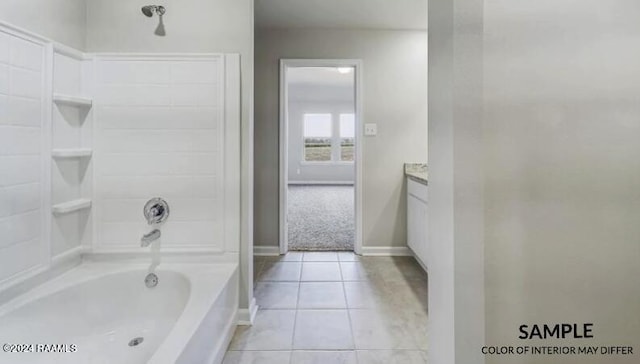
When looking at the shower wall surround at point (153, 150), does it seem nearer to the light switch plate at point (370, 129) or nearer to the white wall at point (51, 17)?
the white wall at point (51, 17)

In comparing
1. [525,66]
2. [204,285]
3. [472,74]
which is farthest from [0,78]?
[525,66]

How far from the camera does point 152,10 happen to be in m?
2.01

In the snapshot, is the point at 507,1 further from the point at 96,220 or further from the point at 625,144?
the point at 96,220

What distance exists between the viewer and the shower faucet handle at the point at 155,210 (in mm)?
2031

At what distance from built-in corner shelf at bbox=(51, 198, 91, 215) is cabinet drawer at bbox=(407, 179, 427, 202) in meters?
2.40

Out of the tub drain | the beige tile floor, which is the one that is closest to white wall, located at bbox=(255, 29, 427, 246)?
the beige tile floor

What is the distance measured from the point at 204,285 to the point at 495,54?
164 cm

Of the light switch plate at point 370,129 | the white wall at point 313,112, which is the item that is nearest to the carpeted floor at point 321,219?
the white wall at point 313,112

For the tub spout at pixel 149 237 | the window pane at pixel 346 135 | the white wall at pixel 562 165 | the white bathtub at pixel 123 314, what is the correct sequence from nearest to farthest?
the white wall at pixel 562 165, the white bathtub at pixel 123 314, the tub spout at pixel 149 237, the window pane at pixel 346 135

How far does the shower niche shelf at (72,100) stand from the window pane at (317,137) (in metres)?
7.54

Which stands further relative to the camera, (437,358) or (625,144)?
(437,358)

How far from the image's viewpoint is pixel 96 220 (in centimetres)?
208

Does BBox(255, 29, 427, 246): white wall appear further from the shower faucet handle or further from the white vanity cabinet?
the shower faucet handle

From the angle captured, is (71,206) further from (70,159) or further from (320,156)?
(320,156)
